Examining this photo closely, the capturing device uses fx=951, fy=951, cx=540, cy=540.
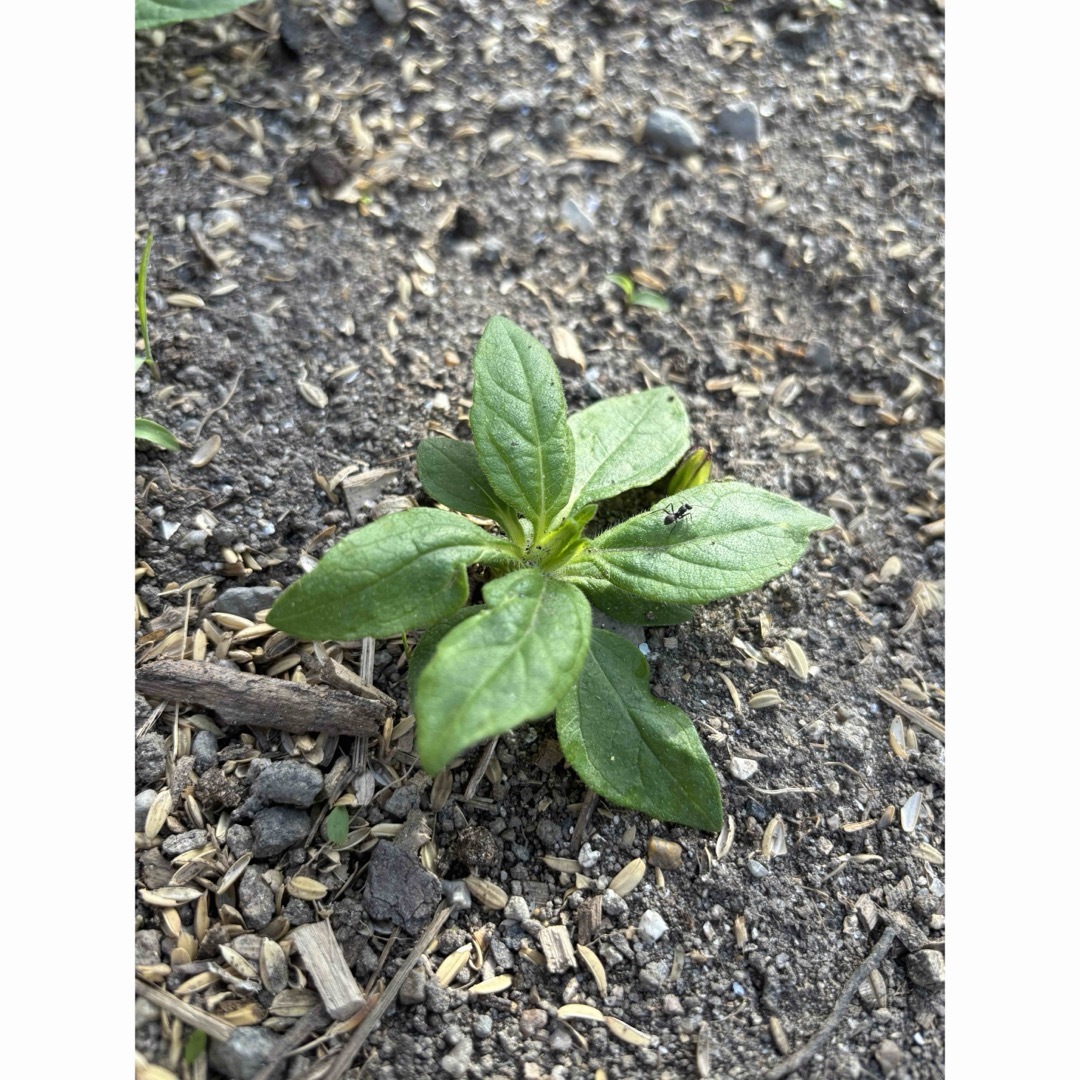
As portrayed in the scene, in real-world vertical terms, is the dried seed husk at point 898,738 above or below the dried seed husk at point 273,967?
above

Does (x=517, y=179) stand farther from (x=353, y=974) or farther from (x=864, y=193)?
(x=353, y=974)

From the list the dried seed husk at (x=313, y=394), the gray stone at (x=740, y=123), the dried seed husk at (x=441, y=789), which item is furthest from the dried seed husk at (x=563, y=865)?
the gray stone at (x=740, y=123)

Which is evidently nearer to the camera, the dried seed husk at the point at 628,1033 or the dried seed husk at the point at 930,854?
the dried seed husk at the point at 628,1033

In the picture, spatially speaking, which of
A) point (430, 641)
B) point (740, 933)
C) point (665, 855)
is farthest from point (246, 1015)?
point (740, 933)

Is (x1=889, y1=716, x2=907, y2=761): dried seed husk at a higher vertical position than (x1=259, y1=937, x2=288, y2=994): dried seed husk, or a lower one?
higher

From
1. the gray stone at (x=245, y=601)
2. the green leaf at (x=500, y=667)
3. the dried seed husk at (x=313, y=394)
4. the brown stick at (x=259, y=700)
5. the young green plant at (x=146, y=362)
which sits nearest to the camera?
the green leaf at (x=500, y=667)

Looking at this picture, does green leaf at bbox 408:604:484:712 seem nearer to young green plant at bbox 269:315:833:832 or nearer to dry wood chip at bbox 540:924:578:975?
young green plant at bbox 269:315:833:832

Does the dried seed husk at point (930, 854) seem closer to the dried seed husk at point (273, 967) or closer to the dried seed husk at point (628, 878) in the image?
the dried seed husk at point (628, 878)

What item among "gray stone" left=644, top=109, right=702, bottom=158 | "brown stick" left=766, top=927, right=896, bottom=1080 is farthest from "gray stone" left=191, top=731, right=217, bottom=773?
"gray stone" left=644, top=109, right=702, bottom=158
